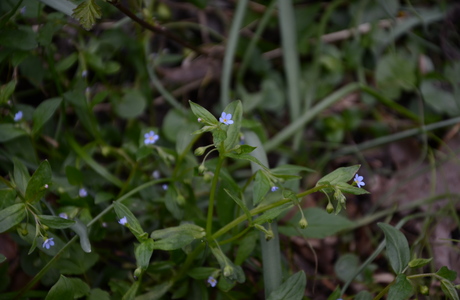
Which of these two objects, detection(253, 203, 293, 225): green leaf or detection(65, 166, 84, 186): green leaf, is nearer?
detection(253, 203, 293, 225): green leaf

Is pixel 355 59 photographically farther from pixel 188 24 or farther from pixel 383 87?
pixel 188 24

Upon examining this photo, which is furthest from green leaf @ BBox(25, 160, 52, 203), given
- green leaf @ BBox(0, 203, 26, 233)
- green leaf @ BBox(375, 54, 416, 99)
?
green leaf @ BBox(375, 54, 416, 99)

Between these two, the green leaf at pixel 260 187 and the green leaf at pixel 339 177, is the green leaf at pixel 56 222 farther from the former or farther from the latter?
the green leaf at pixel 339 177

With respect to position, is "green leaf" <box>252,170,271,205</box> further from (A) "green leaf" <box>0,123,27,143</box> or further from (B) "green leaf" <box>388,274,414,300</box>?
(A) "green leaf" <box>0,123,27,143</box>

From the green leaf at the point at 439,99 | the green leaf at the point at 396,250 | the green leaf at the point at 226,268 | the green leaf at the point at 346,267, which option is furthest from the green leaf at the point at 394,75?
the green leaf at the point at 226,268

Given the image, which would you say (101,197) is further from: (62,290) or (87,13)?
(87,13)

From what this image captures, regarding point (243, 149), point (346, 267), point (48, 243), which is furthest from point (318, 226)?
point (48, 243)

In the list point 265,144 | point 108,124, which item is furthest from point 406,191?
point 108,124
